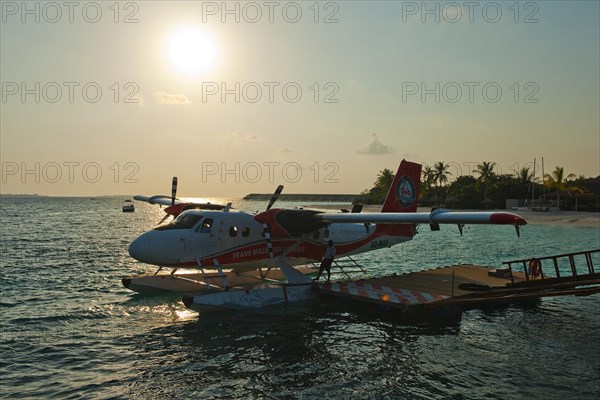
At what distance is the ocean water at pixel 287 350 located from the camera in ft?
35.1

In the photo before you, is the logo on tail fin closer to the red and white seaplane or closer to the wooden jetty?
the red and white seaplane

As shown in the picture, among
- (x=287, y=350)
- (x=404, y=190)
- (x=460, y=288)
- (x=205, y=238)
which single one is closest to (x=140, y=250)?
(x=205, y=238)

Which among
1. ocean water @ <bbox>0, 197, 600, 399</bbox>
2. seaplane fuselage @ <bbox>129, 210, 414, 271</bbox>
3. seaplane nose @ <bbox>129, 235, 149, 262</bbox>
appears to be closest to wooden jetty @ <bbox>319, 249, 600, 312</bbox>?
ocean water @ <bbox>0, 197, 600, 399</bbox>

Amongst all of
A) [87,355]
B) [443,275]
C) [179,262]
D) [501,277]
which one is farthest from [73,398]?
[501,277]

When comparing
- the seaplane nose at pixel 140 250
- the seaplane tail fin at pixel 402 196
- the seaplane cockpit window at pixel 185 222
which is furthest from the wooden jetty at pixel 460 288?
the seaplane nose at pixel 140 250

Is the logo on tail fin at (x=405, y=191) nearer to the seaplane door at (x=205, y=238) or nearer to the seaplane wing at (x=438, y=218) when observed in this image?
the seaplane wing at (x=438, y=218)

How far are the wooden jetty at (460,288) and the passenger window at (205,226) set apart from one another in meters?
5.22

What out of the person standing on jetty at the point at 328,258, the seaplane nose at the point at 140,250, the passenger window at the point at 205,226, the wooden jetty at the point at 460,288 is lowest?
the wooden jetty at the point at 460,288

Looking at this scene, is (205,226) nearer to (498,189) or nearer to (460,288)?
(460,288)

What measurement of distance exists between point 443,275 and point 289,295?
8226mm

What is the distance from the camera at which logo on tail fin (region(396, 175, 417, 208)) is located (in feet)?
77.7

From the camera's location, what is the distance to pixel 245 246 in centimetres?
1902

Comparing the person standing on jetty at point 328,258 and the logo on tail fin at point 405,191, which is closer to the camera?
the person standing on jetty at point 328,258

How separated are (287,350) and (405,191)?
1315cm
